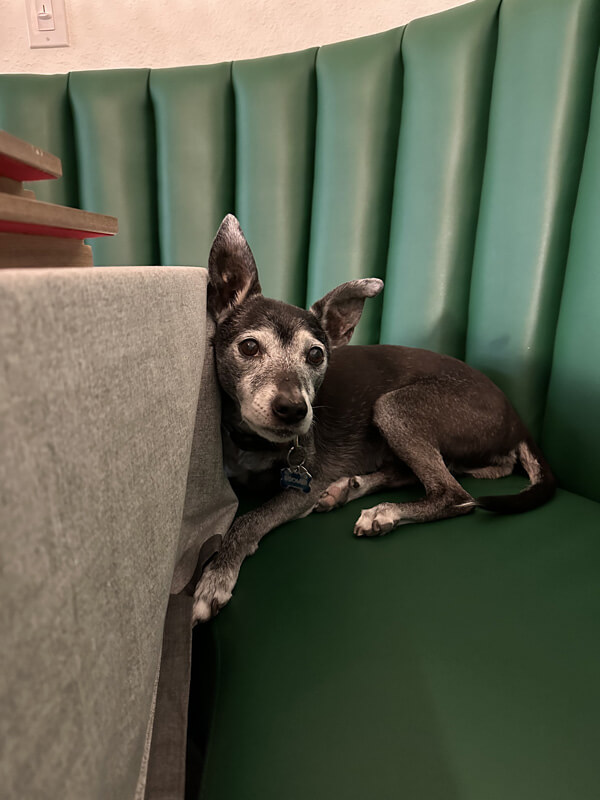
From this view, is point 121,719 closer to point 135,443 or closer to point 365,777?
point 135,443

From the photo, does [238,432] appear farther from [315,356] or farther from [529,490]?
[529,490]

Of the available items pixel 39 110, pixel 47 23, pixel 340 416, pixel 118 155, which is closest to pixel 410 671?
pixel 340 416

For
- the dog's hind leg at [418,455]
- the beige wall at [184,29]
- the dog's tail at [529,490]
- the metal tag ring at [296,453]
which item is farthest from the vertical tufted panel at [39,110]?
the dog's tail at [529,490]

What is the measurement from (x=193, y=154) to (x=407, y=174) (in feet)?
2.06

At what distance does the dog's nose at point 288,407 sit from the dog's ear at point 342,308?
0.33m

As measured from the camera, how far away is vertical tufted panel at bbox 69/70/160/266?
4.75 ft

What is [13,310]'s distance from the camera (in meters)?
0.20

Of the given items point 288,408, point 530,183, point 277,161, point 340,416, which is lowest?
point 340,416

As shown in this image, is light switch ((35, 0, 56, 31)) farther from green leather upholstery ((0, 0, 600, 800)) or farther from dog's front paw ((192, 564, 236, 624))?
dog's front paw ((192, 564, 236, 624))

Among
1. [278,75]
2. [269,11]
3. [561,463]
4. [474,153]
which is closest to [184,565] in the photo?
[561,463]

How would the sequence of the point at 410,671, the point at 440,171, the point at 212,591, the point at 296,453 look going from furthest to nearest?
the point at 440,171 < the point at 296,453 < the point at 212,591 < the point at 410,671

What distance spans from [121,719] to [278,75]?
153 cm

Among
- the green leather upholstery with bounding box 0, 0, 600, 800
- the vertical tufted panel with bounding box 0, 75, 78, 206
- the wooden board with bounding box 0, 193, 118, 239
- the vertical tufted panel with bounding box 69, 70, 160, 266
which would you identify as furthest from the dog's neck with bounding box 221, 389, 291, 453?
the vertical tufted panel with bounding box 0, 75, 78, 206

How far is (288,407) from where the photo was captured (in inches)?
34.6
